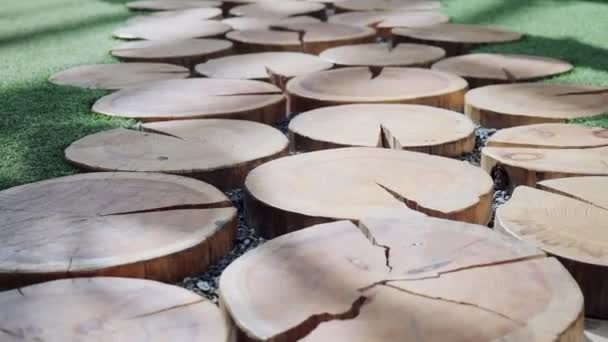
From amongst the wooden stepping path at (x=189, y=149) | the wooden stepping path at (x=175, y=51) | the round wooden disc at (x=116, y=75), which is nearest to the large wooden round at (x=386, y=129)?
the wooden stepping path at (x=189, y=149)

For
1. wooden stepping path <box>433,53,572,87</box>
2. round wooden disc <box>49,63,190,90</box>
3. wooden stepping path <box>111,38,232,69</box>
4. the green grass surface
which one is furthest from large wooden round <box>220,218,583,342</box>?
wooden stepping path <box>111,38,232,69</box>

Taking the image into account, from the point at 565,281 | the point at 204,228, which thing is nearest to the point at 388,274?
the point at 565,281

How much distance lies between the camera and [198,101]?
8.14 feet

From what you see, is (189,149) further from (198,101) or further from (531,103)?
(531,103)

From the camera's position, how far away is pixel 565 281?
1.21 m

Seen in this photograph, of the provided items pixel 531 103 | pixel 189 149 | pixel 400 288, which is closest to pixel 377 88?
pixel 531 103

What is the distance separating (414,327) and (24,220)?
84cm

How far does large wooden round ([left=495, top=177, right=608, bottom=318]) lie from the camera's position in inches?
52.7

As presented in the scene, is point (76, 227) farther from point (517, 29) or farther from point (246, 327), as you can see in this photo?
point (517, 29)

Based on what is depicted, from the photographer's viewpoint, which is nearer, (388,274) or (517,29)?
(388,274)

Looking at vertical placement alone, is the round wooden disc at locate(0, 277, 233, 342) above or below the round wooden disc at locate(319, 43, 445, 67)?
below

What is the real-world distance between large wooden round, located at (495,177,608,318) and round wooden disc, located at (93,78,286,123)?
996mm

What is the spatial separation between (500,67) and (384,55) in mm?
490

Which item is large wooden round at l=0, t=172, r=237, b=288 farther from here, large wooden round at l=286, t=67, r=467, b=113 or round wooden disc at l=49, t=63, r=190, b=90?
round wooden disc at l=49, t=63, r=190, b=90
